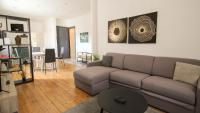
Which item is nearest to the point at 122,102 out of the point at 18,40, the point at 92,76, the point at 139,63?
the point at 92,76

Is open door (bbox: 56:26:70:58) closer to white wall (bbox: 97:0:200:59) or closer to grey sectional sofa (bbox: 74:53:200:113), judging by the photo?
grey sectional sofa (bbox: 74:53:200:113)

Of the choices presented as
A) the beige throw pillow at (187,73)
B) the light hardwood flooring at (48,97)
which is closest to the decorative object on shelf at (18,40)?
the light hardwood flooring at (48,97)

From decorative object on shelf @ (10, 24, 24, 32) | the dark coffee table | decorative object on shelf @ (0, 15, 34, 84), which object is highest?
decorative object on shelf @ (10, 24, 24, 32)

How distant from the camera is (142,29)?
116 inches

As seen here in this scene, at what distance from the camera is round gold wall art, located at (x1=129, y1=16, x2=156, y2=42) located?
279cm

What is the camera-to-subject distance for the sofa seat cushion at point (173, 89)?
1.69m

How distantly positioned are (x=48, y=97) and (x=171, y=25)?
3076 millimetres

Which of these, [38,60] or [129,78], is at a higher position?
[38,60]

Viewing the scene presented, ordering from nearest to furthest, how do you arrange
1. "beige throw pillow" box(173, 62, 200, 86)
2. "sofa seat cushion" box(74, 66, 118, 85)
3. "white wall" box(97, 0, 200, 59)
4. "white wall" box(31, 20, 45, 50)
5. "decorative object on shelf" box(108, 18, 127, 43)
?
"beige throw pillow" box(173, 62, 200, 86) < "white wall" box(97, 0, 200, 59) < "sofa seat cushion" box(74, 66, 118, 85) < "decorative object on shelf" box(108, 18, 127, 43) < "white wall" box(31, 20, 45, 50)

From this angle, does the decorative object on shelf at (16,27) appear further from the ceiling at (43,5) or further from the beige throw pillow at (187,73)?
the beige throw pillow at (187,73)

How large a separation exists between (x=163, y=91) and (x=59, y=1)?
433 centimetres

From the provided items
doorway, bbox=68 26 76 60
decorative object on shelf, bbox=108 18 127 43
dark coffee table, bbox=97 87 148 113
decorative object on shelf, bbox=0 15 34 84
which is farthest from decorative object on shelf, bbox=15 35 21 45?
doorway, bbox=68 26 76 60

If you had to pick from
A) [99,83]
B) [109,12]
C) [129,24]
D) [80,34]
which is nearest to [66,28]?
[80,34]

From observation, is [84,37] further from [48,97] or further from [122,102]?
[122,102]
